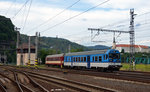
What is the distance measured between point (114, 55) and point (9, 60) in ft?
280

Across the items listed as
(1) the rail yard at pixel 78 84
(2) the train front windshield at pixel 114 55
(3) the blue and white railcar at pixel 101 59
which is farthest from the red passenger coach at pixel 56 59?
(1) the rail yard at pixel 78 84

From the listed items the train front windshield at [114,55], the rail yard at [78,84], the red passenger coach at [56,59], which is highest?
the train front windshield at [114,55]

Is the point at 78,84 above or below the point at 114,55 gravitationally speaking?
below

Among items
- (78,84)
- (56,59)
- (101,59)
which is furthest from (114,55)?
(56,59)

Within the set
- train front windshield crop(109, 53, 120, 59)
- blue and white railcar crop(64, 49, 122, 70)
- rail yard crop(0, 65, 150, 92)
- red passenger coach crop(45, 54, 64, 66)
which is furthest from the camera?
red passenger coach crop(45, 54, 64, 66)

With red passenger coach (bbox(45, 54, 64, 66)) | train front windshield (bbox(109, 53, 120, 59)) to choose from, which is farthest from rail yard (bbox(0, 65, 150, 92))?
red passenger coach (bbox(45, 54, 64, 66))

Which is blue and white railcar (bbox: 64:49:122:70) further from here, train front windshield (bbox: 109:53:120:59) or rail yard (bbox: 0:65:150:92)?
rail yard (bbox: 0:65:150:92)

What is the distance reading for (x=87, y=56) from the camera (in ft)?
106

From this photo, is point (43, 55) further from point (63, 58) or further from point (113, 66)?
point (113, 66)

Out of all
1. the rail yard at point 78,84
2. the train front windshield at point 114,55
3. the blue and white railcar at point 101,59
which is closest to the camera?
the rail yard at point 78,84

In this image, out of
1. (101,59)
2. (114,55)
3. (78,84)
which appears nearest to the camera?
(78,84)

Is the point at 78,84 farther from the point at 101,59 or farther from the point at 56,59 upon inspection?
the point at 56,59

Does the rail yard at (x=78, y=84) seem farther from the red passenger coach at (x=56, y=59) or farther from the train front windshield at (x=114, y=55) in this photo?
the red passenger coach at (x=56, y=59)

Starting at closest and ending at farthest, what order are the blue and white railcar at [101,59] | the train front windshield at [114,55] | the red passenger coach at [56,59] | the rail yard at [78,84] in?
the rail yard at [78,84] < the blue and white railcar at [101,59] < the train front windshield at [114,55] < the red passenger coach at [56,59]
